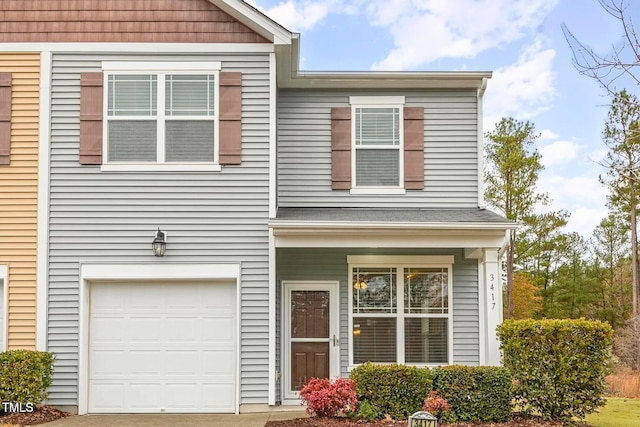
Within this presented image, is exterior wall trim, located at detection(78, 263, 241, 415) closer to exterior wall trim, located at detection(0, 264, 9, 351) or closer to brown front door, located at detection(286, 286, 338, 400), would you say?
exterior wall trim, located at detection(0, 264, 9, 351)

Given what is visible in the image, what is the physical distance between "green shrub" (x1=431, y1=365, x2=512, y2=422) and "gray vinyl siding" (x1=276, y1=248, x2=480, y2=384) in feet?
6.36

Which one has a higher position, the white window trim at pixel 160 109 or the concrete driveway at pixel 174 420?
the white window trim at pixel 160 109

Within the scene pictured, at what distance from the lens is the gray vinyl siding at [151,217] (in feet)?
33.1

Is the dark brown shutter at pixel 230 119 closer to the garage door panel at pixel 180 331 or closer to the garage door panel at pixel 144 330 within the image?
the garage door panel at pixel 180 331

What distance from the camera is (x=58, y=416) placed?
9617 mm

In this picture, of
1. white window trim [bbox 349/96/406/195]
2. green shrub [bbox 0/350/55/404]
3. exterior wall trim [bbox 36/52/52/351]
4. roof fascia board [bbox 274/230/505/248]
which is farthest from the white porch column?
exterior wall trim [bbox 36/52/52/351]

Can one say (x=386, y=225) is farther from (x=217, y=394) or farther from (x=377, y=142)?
(x=217, y=394)

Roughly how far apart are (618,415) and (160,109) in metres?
8.27

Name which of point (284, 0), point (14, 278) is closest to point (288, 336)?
point (14, 278)

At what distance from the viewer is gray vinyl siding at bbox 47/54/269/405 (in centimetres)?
1009

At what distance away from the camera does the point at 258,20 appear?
10047mm

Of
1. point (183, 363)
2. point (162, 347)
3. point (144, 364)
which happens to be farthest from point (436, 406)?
point (144, 364)

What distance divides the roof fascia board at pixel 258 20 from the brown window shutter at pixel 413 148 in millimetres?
2537

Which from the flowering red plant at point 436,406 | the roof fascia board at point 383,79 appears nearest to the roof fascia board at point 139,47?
the roof fascia board at point 383,79
